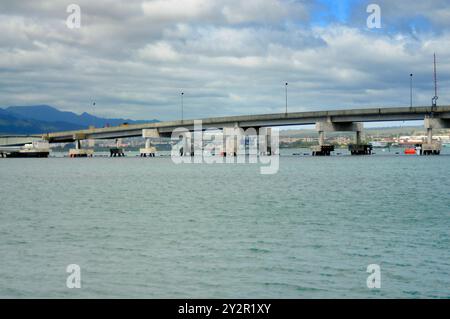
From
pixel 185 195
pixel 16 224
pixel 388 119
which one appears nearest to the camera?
pixel 16 224

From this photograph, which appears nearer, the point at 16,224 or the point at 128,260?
the point at 128,260

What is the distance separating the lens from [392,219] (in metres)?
46.7

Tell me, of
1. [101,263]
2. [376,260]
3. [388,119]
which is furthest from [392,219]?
[388,119]

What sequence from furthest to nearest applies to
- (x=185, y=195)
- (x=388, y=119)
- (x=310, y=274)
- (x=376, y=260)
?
(x=388, y=119) < (x=185, y=195) < (x=376, y=260) < (x=310, y=274)

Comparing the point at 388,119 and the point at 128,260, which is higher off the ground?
the point at 388,119
